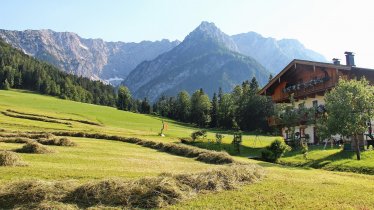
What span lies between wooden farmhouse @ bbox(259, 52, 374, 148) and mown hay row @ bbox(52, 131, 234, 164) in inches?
630

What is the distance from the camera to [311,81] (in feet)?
155

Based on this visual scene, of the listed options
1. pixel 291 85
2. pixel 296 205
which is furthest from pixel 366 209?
pixel 291 85

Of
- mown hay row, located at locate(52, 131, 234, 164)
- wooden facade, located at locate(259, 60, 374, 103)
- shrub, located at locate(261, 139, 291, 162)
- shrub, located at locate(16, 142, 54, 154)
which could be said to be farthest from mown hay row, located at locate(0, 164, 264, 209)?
wooden facade, located at locate(259, 60, 374, 103)

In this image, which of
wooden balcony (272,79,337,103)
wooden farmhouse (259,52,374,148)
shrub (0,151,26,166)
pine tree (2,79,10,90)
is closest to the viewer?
shrub (0,151,26,166)

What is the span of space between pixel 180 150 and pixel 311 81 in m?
20.7

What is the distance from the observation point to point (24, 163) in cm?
1797

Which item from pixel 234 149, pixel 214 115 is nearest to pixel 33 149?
pixel 234 149

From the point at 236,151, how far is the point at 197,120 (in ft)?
315

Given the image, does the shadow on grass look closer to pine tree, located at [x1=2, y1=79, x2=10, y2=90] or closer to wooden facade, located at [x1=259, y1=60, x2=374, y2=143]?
wooden facade, located at [x1=259, y1=60, x2=374, y2=143]

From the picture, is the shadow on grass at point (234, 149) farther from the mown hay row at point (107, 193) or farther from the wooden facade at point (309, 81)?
the mown hay row at point (107, 193)

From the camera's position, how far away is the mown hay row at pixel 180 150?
2816cm

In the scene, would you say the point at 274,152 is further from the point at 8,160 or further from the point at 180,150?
the point at 8,160

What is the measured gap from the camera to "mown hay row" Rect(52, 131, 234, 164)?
2816 cm

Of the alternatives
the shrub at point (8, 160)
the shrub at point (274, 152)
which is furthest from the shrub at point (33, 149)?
the shrub at point (274, 152)
